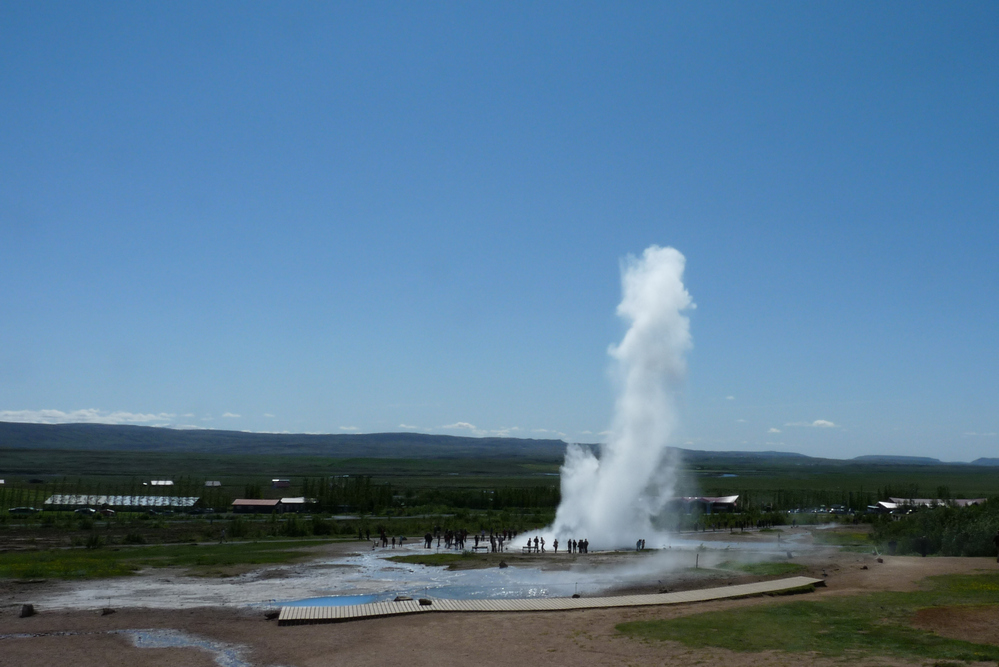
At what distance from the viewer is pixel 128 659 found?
20109mm

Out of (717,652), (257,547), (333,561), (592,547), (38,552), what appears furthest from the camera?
(592,547)

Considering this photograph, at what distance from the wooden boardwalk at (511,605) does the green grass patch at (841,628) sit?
292 cm

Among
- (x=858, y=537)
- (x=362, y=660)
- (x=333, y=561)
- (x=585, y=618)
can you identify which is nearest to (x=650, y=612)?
(x=585, y=618)

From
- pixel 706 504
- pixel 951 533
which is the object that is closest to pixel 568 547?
pixel 951 533

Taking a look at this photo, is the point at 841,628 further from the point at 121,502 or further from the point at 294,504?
the point at 121,502

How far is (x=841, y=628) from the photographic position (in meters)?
20.9

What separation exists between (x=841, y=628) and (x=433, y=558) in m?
25.6

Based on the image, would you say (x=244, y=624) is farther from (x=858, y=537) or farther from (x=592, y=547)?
(x=858, y=537)

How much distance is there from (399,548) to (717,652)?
32.8m

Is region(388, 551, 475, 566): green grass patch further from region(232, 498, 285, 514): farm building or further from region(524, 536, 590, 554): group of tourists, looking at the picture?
region(232, 498, 285, 514): farm building

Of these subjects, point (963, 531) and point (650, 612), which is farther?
point (963, 531)

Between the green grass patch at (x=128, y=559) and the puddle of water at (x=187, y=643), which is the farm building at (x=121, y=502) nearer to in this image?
the green grass patch at (x=128, y=559)

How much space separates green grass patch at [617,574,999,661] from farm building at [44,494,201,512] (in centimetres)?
7312

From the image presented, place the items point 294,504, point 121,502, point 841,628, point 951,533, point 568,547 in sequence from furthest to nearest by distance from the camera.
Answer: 1. point 294,504
2. point 121,502
3. point 568,547
4. point 951,533
5. point 841,628
